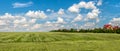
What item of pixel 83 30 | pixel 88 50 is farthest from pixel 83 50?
pixel 83 30

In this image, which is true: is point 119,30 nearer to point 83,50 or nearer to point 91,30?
point 91,30

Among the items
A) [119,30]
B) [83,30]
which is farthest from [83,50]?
[83,30]

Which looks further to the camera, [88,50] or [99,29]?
[99,29]

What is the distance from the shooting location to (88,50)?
34.7 meters

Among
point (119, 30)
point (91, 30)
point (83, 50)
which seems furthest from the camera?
point (91, 30)

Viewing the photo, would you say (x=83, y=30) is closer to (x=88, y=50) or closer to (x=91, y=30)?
(x=91, y=30)

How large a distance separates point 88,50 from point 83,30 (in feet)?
531

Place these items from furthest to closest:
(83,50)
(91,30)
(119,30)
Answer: (91,30), (119,30), (83,50)

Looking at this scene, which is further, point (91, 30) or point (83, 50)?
point (91, 30)

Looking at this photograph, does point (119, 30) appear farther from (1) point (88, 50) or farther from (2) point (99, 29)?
(1) point (88, 50)

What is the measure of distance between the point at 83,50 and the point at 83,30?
162 metres

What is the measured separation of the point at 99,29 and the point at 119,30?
15.6 metres

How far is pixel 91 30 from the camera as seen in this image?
192m

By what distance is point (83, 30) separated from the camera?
195875 millimetres
